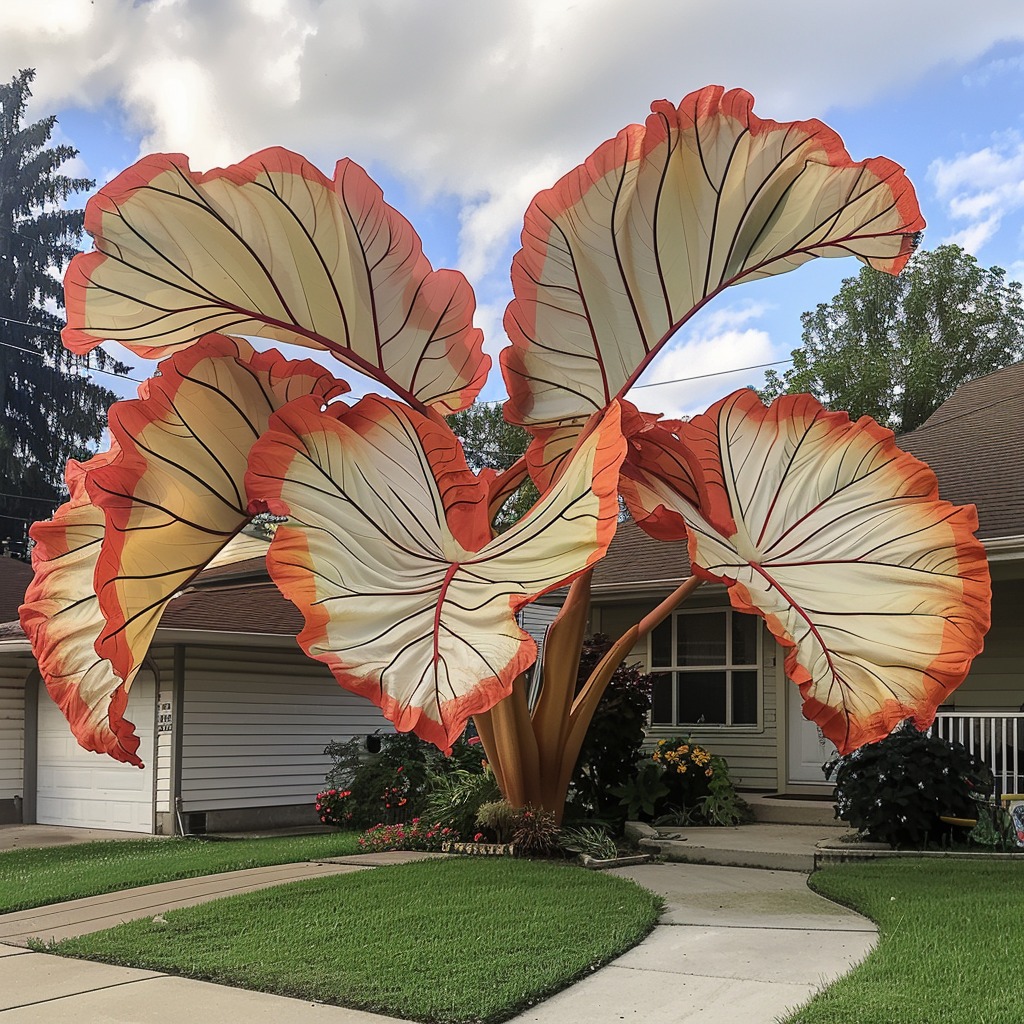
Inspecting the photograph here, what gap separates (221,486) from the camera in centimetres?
720

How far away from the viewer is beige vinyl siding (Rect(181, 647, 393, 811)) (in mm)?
14250

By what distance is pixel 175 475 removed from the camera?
6969mm

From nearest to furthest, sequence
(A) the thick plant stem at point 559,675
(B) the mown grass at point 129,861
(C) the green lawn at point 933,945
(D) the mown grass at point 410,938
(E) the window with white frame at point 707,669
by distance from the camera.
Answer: (C) the green lawn at point 933,945
(D) the mown grass at point 410,938
(A) the thick plant stem at point 559,675
(B) the mown grass at point 129,861
(E) the window with white frame at point 707,669

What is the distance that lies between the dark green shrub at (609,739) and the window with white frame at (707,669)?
8.13ft

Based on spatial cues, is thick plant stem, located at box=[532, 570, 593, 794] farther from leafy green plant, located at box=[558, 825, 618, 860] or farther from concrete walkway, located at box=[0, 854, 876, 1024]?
concrete walkway, located at box=[0, 854, 876, 1024]

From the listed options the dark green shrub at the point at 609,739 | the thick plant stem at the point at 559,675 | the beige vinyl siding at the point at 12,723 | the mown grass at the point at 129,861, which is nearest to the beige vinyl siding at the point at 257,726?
the mown grass at the point at 129,861

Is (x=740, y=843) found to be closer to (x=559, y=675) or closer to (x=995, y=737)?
(x=559, y=675)

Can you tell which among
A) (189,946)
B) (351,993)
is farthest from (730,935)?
(189,946)

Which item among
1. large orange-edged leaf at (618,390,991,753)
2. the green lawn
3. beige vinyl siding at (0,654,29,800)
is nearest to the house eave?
the green lawn

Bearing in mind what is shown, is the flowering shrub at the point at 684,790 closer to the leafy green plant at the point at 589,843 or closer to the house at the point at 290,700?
the house at the point at 290,700

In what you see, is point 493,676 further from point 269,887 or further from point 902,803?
point 902,803

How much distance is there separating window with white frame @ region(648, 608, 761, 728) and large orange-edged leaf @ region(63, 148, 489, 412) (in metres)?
7.07

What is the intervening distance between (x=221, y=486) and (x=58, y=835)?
9.05 m

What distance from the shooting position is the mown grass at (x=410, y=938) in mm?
5625
